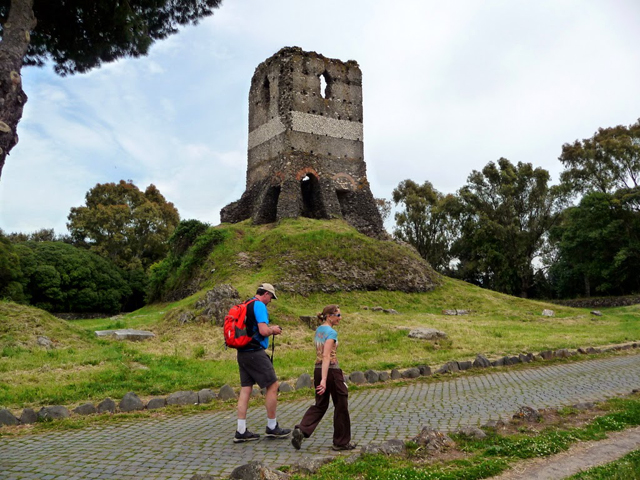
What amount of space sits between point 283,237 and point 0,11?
1739 centimetres

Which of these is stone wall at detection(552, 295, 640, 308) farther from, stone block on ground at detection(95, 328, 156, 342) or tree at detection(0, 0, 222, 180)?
tree at detection(0, 0, 222, 180)

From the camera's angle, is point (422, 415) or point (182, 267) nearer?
point (422, 415)

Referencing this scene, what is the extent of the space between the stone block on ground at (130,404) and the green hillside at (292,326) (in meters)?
0.93

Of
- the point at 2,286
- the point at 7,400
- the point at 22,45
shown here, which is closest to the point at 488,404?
the point at 7,400

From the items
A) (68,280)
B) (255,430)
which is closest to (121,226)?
(68,280)

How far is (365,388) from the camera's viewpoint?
923cm

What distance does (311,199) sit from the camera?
109 feet

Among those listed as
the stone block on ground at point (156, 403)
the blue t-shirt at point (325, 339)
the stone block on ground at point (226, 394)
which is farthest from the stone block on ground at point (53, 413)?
the blue t-shirt at point (325, 339)

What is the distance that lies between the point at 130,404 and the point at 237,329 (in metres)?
2.74

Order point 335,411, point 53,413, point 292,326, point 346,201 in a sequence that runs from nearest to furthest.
A: point 335,411 < point 53,413 < point 292,326 < point 346,201

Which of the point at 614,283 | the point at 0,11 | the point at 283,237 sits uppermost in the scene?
the point at 0,11

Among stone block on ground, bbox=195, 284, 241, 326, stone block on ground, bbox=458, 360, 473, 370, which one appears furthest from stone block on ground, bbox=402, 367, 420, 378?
stone block on ground, bbox=195, 284, 241, 326

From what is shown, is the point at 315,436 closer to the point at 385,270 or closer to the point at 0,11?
the point at 0,11

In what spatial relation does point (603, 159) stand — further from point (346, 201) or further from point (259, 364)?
point (259, 364)
